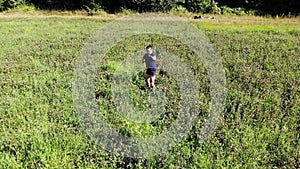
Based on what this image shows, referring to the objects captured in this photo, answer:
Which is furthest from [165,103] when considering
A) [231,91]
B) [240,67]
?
[240,67]

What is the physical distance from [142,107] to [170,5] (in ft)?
69.8

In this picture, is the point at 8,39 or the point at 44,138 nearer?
the point at 44,138

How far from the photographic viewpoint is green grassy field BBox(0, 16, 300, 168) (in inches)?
231

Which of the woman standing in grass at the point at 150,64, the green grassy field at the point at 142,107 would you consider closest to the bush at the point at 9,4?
the green grassy field at the point at 142,107

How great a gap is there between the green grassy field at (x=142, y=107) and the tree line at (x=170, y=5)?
46.3 ft

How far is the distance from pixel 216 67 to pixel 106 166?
20.9 feet

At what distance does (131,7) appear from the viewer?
27.9 metres

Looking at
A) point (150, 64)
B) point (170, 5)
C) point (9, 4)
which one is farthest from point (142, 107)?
point (9, 4)

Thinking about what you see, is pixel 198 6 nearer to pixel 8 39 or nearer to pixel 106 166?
pixel 8 39

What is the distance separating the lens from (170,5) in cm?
2769

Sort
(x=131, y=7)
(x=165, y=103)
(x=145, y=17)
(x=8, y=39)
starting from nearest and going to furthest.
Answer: (x=165, y=103) < (x=8, y=39) < (x=145, y=17) < (x=131, y=7)

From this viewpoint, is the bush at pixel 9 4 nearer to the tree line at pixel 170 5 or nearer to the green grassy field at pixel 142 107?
the tree line at pixel 170 5

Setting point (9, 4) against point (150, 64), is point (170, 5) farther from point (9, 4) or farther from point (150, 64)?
point (150, 64)

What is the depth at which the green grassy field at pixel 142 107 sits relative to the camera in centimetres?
588
